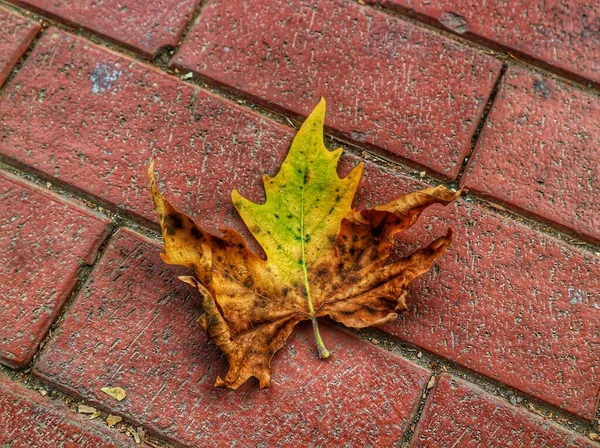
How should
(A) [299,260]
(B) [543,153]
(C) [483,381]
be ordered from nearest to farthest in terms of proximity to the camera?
1. (A) [299,260]
2. (C) [483,381]
3. (B) [543,153]

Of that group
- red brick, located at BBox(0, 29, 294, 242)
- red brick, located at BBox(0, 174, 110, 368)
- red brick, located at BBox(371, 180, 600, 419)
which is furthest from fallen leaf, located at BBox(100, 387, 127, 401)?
red brick, located at BBox(371, 180, 600, 419)

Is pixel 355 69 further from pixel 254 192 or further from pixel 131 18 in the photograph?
pixel 131 18

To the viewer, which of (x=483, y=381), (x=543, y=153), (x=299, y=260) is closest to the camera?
(x=299, y=260)

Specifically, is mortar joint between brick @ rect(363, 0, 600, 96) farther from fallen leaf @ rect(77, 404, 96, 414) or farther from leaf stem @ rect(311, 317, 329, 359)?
fallen leaf @ rect(77, 404, 96, 414)

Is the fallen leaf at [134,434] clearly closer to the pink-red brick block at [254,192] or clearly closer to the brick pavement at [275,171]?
the brick pavement at [275,171]

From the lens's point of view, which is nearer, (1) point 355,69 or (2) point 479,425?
(2) point 479,425

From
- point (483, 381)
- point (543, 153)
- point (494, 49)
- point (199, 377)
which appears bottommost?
point (199, 377)

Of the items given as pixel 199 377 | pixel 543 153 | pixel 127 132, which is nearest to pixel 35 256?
pixel 127 132
